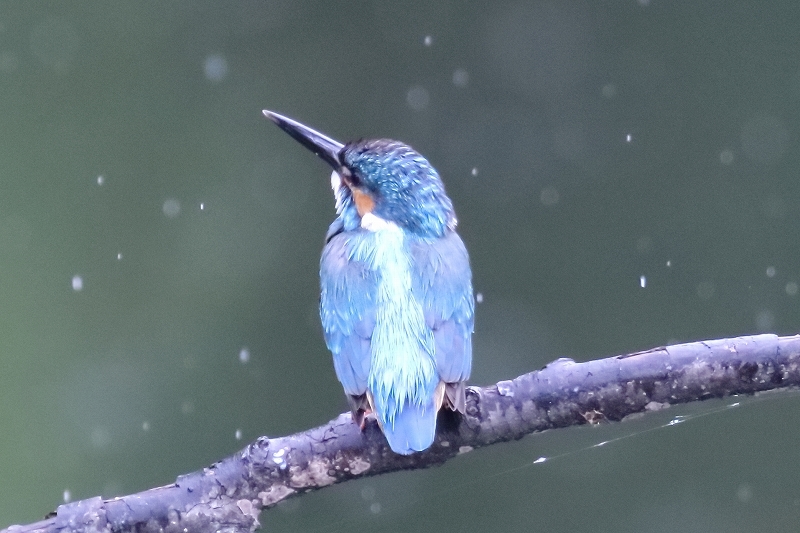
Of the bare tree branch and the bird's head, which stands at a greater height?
the bird's head

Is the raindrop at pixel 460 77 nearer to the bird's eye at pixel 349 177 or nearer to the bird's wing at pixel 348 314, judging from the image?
the bird's eye at pixel 349 177

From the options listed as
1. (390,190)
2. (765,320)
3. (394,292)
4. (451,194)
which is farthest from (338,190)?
(765,320)

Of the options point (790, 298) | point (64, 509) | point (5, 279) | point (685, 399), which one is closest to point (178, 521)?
point (64, 509)

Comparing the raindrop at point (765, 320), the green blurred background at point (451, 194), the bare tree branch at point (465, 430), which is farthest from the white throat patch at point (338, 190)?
the raindrop at point (765, 320)

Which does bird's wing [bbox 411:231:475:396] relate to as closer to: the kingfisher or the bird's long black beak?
the kingfisher

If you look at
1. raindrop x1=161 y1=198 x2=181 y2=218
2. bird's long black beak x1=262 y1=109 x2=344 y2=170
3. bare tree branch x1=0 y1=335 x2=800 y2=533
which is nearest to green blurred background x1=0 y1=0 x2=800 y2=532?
raindrop x1=161 y1=198 x2=181 y2=218

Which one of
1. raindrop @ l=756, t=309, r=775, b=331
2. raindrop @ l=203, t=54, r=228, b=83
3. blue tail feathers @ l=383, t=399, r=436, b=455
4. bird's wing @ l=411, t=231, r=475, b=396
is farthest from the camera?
raindrop @ l=203, t=54, r=228, b=83

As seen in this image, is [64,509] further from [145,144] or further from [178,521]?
[145,144]
